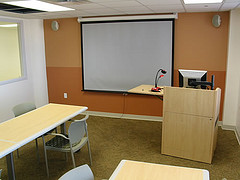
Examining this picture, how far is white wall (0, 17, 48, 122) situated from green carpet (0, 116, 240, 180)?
1.87m

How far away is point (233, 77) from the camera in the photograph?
5.05 m

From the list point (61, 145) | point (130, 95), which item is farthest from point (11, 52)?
point (61, 145)

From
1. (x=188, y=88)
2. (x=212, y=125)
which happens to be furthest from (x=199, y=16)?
(x=212, y=125)

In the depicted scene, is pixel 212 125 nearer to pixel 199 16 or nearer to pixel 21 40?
pixel 199 16

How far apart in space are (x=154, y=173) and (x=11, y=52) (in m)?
4.94

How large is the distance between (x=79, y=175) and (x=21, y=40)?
4.92 meters

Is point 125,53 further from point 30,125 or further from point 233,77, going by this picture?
point 30,125

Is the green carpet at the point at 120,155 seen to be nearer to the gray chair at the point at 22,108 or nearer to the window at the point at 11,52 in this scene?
the gray chair at the point at 22,108

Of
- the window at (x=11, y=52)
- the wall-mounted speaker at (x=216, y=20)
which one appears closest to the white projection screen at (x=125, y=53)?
the wall-mounted speaker at (x=216, y=20)

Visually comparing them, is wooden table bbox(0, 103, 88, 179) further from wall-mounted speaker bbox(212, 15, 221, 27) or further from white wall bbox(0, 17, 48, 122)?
wall-mounted speaker bbox(212, 15, 221, 27)

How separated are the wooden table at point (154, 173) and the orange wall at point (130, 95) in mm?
3569

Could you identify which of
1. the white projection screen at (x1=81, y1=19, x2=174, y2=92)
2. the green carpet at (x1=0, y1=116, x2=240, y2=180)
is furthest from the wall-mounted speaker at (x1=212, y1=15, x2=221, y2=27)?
the green carpet at (x1=0, y1=116, x2=240, y2=180)

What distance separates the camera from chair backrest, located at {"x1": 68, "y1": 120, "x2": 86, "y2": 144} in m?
3.21

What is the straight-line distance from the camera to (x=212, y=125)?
374 centimetres
